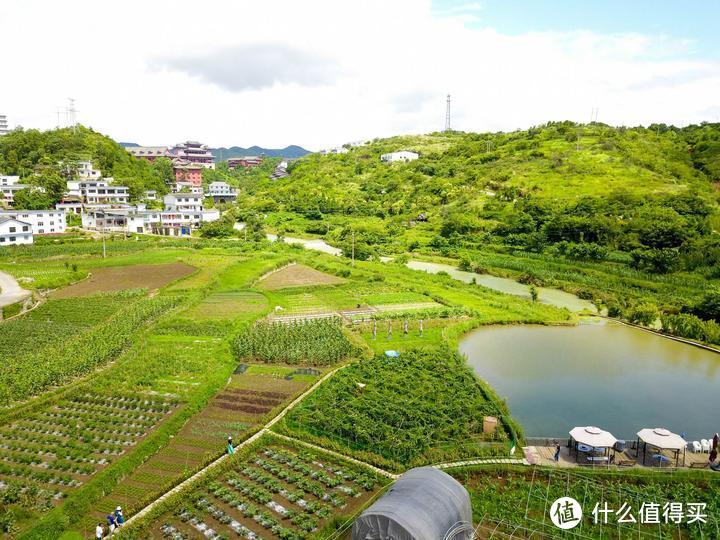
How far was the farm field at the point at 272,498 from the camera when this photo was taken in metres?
13.1

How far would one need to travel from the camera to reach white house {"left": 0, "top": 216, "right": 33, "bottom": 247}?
165 feet

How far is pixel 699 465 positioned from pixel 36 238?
60068 mm

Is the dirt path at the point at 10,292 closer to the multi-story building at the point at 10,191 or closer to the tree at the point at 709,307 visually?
the multi-story building at the point at 10,191

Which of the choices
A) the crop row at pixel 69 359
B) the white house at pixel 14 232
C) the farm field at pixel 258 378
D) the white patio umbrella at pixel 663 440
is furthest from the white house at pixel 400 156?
the white patio umbrella at pixel 663 440

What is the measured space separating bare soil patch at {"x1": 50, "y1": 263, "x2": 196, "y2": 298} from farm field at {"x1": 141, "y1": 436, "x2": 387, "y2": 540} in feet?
84.7

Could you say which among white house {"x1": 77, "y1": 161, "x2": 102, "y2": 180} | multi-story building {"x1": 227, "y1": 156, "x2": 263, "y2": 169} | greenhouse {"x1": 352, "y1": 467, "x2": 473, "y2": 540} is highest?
multi-story building {"x1": 227, "y1": 156, "x2": 263, "y2": 169}

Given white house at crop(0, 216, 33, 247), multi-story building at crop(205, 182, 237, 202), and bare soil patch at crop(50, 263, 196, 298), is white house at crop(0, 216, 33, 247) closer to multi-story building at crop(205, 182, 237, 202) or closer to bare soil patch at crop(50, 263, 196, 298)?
bare soil patch at crop(50, 263, 196, 298)

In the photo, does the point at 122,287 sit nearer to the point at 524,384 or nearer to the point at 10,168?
the point at 524,384

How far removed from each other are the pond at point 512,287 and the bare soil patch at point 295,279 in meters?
11.7

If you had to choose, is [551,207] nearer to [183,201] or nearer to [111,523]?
[183,201]

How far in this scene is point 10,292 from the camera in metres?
34.5

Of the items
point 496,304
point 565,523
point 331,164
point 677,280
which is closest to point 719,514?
point 565,523

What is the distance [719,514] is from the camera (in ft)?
44.4

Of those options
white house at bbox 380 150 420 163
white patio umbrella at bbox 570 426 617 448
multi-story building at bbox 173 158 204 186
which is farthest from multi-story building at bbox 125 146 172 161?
white patio umbrella at bbox 570 426 617 448
